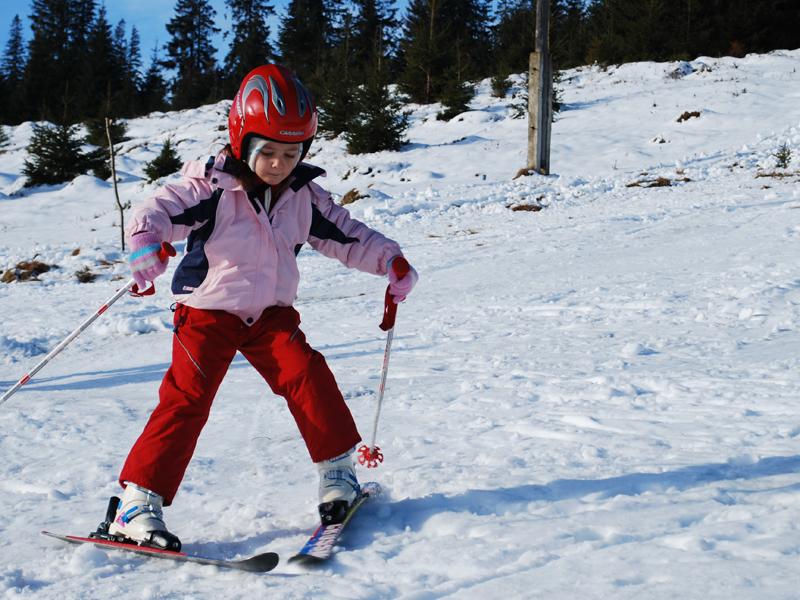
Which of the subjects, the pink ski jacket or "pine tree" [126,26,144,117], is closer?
the pink ski jacket

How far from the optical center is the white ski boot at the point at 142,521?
7.32 ft

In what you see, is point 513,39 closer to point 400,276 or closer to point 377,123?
point 377,123

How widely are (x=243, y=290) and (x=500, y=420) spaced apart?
1418mm

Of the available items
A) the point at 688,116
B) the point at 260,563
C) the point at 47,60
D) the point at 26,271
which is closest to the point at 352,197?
the point at 26,271

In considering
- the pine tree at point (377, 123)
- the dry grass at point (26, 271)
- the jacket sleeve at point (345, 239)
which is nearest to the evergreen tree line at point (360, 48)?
the pine tree at point (377, 123)

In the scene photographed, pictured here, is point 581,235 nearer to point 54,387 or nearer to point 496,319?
point 496,319

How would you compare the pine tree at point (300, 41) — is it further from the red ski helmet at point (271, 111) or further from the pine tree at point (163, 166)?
the red ski helmet at point (271, 111)

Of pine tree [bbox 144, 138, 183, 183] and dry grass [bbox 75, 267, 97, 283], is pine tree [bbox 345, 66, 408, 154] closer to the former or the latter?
A: pine tree [bbox 144, 138, 183, 183]

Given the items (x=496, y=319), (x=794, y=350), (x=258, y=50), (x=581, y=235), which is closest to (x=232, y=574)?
(x=794, y=350)

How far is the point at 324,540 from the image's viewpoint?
2.22 meters

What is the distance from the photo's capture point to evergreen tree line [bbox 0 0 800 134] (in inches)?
902

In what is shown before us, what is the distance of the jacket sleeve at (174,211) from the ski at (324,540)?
3.48ft

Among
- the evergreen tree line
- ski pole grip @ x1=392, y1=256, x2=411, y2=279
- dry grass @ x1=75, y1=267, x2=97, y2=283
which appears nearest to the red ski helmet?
ski pole grip @ x1=392, y1=256, x2=411, y2=279

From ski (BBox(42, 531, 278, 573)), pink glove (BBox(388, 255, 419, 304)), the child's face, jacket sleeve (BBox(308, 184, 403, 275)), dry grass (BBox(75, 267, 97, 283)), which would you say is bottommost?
dry grass (BBox(75, 267, 97, 283))
